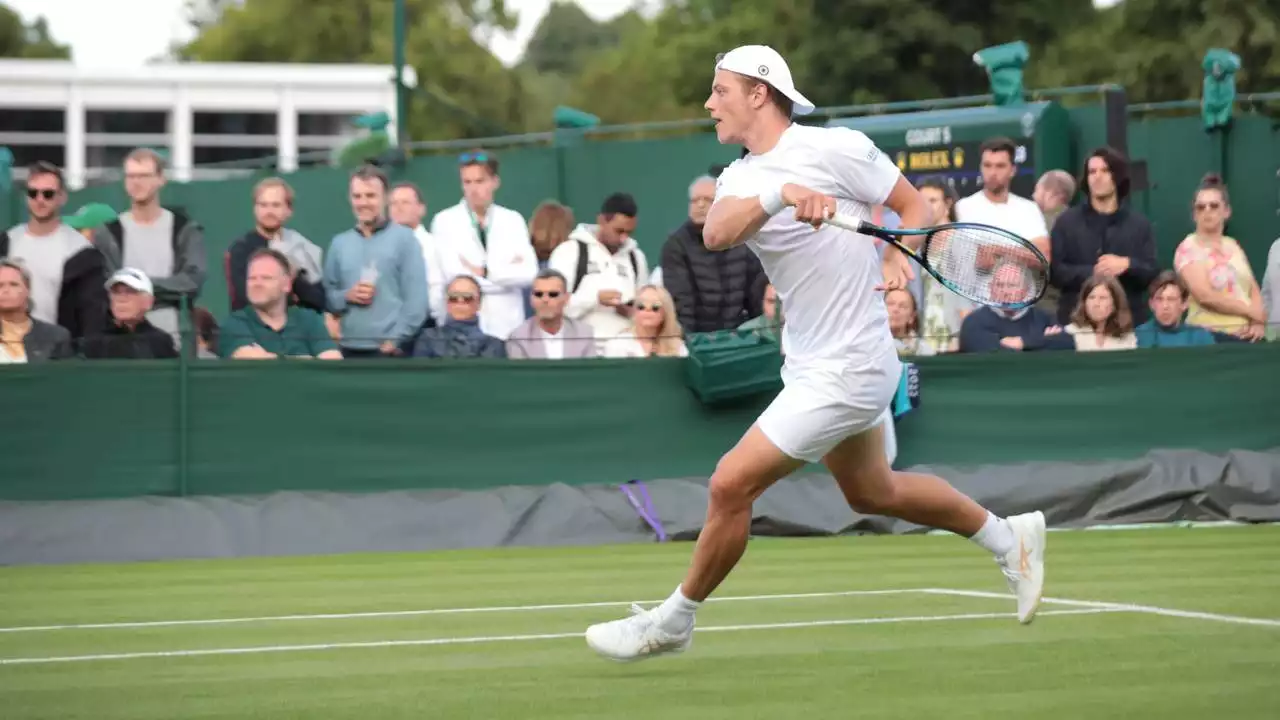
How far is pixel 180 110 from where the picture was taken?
36.5m

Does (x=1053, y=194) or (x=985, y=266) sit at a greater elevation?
(x=1053, y=194)

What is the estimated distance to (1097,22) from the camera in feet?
150

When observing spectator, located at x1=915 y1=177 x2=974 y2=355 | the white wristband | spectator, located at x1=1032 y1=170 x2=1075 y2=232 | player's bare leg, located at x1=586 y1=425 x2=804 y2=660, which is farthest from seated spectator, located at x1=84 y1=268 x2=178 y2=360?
the white wristband

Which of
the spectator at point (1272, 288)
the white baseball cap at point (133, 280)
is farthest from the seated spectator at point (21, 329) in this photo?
the spectator at point (1272, 288)

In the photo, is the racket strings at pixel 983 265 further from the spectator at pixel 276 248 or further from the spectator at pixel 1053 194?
the spectator at pixel 1053 194

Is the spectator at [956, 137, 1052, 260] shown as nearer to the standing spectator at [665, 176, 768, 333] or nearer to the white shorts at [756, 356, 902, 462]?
the standing spectator at [665, 176, 768, 333]

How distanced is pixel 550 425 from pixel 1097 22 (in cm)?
3450

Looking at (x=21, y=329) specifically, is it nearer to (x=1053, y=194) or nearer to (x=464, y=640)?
(x=464, y=640)

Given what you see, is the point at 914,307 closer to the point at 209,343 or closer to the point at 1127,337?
the point at 1127,337

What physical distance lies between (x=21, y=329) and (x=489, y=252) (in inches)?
133

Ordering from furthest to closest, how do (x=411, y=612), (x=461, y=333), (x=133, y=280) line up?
(x=461, y=333)
(x=133, y=280)
(x=411, y=612)

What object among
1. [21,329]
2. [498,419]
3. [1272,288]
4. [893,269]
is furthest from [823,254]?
[1272,288]

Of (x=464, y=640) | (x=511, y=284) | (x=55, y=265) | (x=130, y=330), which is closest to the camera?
(x=464, y=640)

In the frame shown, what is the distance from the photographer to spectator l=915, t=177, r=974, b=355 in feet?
47.7
